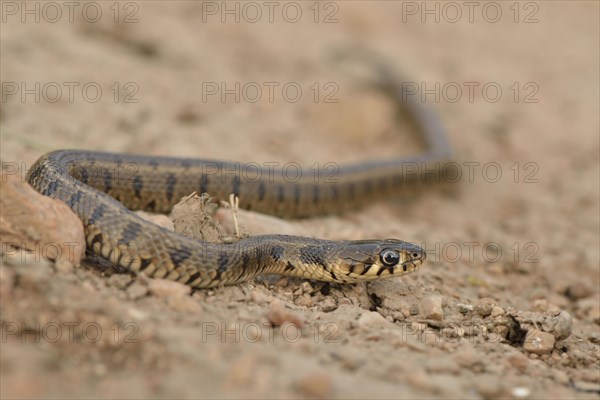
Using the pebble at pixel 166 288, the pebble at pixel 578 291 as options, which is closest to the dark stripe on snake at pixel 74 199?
the pebble at pixel 166 288

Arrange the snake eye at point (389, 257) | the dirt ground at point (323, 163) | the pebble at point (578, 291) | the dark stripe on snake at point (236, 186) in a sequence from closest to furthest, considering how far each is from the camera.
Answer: the dirt ground at point (323, 163), the snake eye at point (389, 257), the pebble at point (578, 291), the dark stripe on snake at point (236, 186)

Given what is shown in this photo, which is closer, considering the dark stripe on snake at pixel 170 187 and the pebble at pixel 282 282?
the pebble at pixel 282 282

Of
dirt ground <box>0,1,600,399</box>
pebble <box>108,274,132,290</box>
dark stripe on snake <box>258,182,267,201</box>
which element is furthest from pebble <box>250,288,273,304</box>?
dark stripe on snake <box>258,182,267,201</box>

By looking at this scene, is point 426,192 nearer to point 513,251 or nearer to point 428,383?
point 513,251

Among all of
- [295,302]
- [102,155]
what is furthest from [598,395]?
[102,155]

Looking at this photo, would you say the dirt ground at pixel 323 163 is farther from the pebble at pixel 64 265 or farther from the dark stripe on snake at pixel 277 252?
the dark stripe on snake at pixel 277 252

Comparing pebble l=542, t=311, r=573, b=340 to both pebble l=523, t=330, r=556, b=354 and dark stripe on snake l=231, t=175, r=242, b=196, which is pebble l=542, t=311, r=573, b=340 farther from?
dark stripe on snake l=231, t=175, r=242, b=196

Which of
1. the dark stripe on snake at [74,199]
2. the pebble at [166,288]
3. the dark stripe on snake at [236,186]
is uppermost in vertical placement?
the dark stripe on snake at [74,199]

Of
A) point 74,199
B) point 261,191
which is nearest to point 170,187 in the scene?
point 261,191
